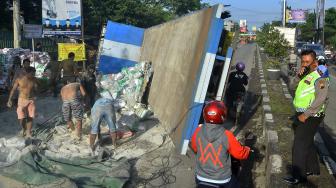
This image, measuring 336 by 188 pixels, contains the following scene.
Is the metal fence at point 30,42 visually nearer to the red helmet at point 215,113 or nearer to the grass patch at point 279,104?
the grass patch at point 279,104

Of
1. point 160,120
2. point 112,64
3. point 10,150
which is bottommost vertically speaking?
point 10,150

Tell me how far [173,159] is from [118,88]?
21.3ft

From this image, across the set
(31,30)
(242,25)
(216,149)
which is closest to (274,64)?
(31,30)

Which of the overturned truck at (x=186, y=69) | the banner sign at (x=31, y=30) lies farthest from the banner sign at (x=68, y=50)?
the overturned truck at (x=186, y=69)

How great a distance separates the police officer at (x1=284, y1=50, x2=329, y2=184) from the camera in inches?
201

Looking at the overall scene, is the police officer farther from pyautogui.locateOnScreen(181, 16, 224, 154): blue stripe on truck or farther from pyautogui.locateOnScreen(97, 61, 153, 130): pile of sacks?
pyautogui.locateOnScreen(97, 61, 153, 130): pile of sacks

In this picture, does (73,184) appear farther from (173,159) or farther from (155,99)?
(155,99)

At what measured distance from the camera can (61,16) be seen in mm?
19469

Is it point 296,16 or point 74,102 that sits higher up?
point 296,16

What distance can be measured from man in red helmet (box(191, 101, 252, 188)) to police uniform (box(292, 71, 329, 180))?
1.73 metres

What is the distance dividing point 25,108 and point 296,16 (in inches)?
3013

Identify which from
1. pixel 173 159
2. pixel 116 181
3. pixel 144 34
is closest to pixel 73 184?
pixel 116 181

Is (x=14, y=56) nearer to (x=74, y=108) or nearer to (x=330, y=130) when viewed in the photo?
(x=74, y=108)

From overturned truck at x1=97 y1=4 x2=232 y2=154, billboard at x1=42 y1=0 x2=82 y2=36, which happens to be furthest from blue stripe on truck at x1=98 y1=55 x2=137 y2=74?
overturned truck at x1=97 y1=4 x2=232 y2=154
